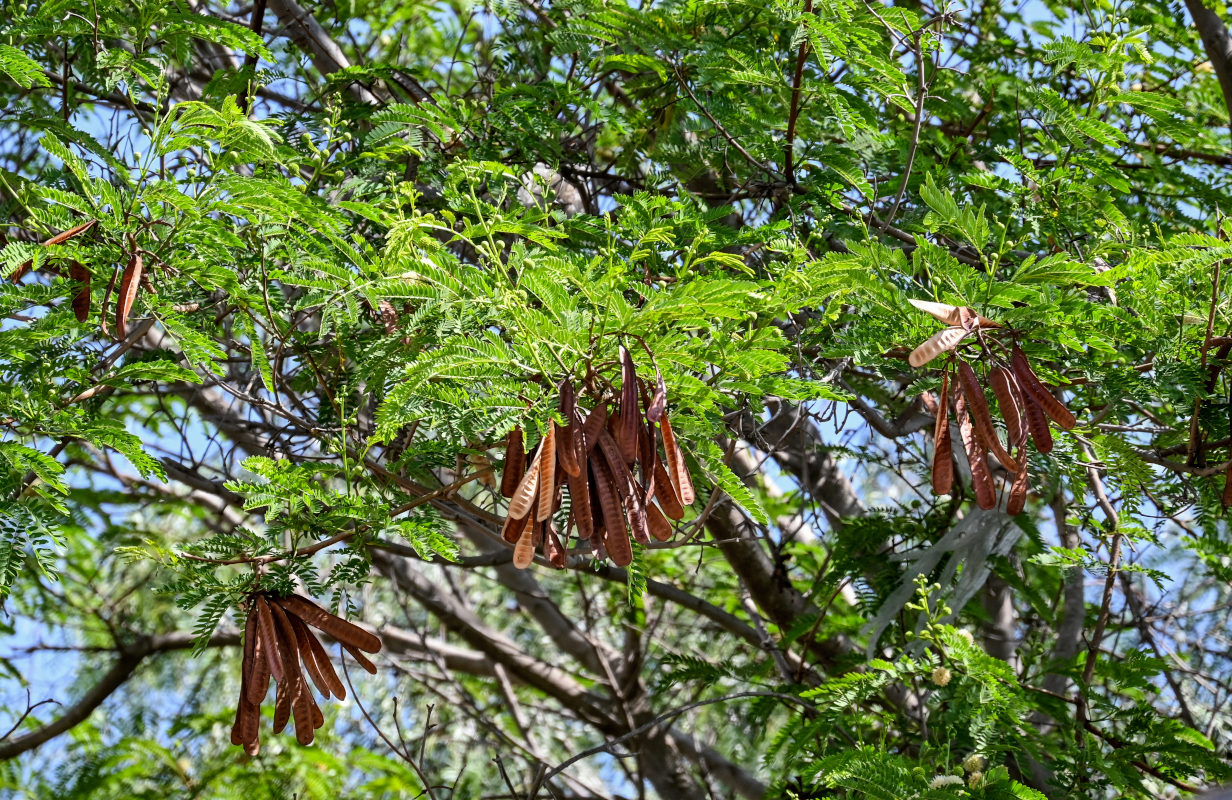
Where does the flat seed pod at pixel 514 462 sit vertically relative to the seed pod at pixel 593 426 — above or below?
above

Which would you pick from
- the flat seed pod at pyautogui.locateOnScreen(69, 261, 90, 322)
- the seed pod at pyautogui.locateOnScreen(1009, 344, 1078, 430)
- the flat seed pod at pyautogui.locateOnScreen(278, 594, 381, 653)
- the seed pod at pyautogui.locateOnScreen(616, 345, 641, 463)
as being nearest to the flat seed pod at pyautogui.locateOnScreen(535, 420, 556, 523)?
the seed pod at pyautogui.locateOnScreen(616, 345, 641, 463)

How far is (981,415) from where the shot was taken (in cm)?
190

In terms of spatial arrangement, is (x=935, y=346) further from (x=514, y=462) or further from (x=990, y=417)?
(x=514, y=462)

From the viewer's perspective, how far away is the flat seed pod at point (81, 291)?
7.81ft

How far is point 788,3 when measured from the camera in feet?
8.79

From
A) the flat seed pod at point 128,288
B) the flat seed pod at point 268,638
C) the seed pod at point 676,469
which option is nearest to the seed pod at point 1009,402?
the seed pod at point 676,469

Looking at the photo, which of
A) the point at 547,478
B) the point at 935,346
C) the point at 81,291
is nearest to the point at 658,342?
the point at 547,478

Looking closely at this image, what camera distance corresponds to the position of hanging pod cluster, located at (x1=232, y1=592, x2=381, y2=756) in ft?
7.23

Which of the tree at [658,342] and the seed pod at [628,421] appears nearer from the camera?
the seed pod at [628,421]

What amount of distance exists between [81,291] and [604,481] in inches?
50.6

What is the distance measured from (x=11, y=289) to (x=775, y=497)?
3445mm

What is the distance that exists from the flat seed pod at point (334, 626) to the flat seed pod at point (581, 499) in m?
0.69

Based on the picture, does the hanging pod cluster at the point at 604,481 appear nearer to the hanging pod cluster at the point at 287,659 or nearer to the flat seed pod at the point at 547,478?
the flat seed pod at the point at 547,478

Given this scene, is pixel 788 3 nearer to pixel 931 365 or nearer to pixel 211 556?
pixel 931 365
